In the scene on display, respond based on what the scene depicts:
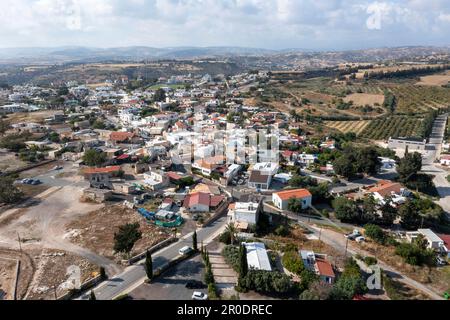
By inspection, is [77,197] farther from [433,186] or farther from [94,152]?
[433,186]

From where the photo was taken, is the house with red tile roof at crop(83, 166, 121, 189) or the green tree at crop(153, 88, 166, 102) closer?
the house with red tile roof at crop(83, 166, 121, 189)

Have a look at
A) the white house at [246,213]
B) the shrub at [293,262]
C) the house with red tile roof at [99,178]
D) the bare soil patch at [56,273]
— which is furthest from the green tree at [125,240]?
the house with red tile roof at [99,178]

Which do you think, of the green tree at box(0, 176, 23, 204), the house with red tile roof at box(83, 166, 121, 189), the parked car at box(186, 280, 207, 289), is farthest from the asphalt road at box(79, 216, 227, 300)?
the green tree at box(0, 176, 23, 204)

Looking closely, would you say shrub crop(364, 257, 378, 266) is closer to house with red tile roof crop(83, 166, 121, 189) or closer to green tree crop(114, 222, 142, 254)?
green tree crop(114, 222, 142, 254)
